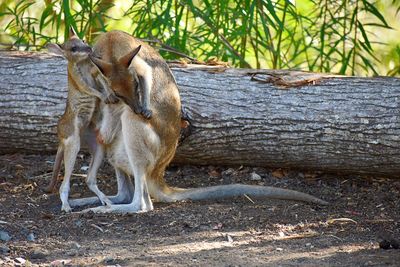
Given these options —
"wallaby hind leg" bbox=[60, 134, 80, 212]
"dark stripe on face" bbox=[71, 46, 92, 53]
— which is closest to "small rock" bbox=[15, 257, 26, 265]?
"wallaby hind leg" bbox=[60, 134, 80, 212]

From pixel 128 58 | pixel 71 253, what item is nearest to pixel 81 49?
pixel 128 58

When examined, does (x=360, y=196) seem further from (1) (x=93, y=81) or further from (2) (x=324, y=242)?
(1) (x=93, y=81)

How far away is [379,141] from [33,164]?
309cm

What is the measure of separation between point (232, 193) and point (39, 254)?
190 cm

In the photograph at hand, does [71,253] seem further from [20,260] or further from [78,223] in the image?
[78,223]

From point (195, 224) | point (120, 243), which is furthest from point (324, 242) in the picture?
point (120, 243)

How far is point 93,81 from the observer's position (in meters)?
7.03

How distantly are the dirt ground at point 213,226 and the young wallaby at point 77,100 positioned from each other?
34cm

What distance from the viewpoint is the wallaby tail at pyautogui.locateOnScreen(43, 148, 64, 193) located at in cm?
718

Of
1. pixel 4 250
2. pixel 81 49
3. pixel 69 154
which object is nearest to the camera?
pixel 4 250

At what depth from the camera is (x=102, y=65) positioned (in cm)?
665

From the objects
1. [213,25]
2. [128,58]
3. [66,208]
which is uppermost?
[128,58]

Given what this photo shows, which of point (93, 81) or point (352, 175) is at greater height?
point (93, 81)

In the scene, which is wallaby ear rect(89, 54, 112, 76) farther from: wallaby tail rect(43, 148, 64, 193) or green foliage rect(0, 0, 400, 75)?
green foliage rect(0, 0, 400, 75)
